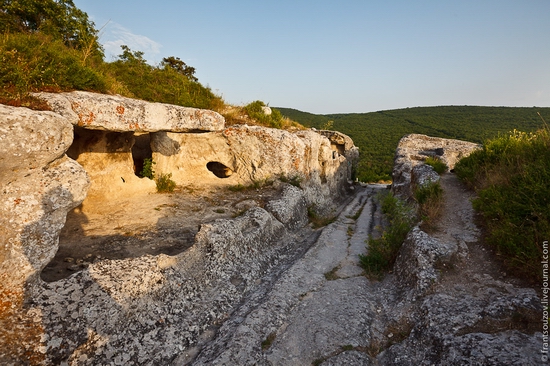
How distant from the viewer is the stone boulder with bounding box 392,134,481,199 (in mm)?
13127

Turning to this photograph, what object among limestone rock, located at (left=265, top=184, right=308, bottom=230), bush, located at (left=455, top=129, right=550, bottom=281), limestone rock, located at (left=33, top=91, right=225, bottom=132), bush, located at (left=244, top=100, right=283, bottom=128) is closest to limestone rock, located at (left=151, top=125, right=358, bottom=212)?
limestone rock, located at (left=265, top=184, right=308, bottom=230)

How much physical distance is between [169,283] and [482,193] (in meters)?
7.34

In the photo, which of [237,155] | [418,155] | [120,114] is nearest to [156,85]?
[237,155]

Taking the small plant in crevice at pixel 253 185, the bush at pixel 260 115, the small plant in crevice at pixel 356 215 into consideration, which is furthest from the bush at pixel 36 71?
the small plant in crevice at pixel 356 215

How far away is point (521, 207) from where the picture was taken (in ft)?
17.2

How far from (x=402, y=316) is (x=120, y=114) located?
7.05 metres

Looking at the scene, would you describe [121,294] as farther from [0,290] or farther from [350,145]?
[350,145]

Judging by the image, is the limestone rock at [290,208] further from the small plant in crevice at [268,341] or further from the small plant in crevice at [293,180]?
the small plant in crevice at [268,341]

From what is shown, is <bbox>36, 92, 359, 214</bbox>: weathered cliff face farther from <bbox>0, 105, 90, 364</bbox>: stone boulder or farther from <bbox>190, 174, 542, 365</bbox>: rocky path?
<bbox>190, 174, 542, 365</bbox>: rocky path

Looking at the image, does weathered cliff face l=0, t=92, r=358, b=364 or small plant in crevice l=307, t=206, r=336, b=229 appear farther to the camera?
small plant in crevice l=307, t=206, r=336, b=229

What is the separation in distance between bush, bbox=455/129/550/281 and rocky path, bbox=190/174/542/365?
362 mm

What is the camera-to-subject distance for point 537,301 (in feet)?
12.6

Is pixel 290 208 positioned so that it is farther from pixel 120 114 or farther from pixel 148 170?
pixel 120 114

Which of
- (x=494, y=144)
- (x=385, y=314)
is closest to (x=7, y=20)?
(x=385, y=314)
